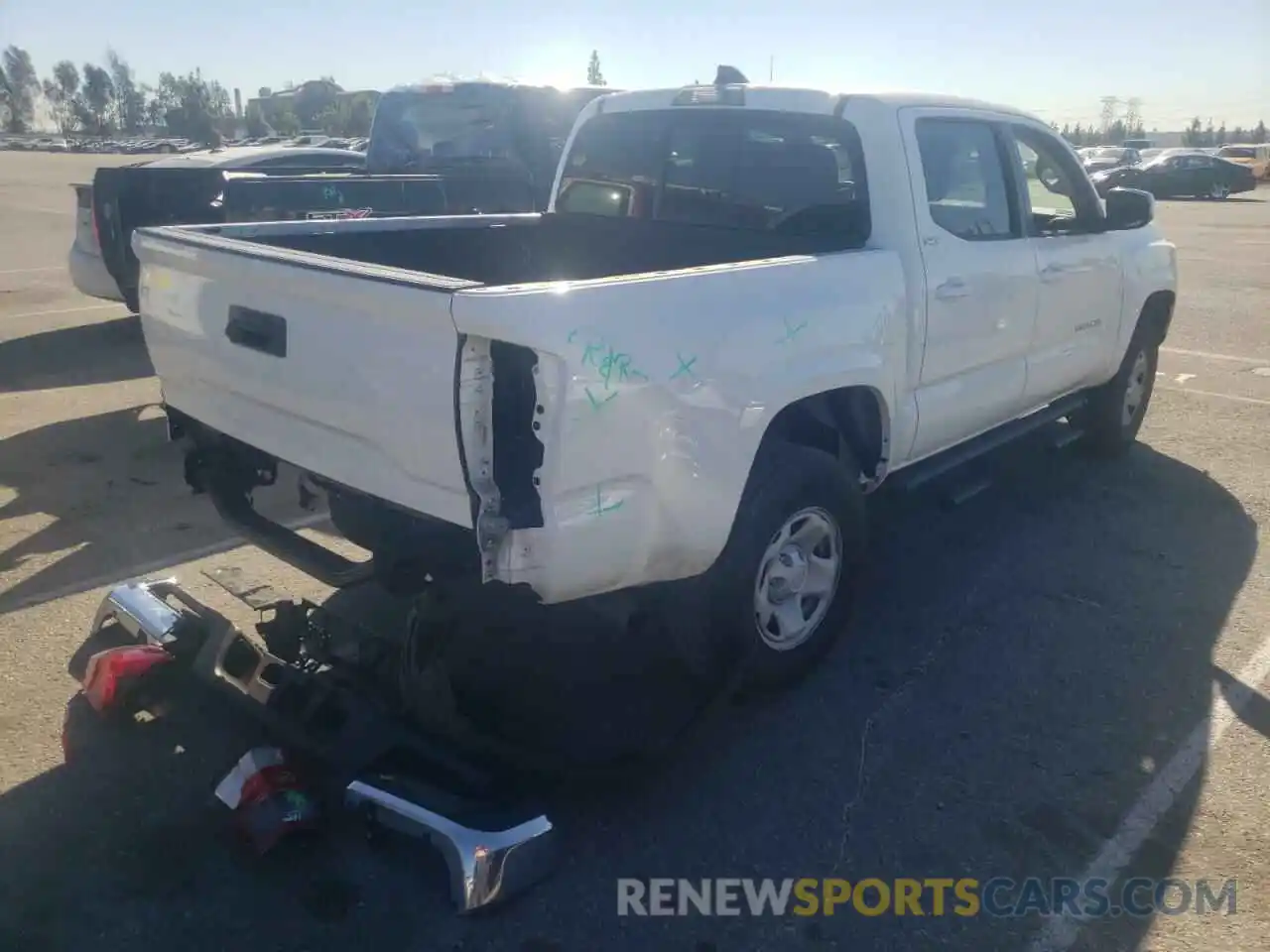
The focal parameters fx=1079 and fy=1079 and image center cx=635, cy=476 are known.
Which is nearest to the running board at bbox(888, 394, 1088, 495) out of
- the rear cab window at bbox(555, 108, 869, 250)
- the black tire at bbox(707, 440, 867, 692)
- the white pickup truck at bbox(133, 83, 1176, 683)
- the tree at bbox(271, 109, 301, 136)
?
the white pickup truck at bbox(133, 83, 1176, 683)

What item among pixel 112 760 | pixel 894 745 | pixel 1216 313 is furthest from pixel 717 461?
pixel 1216 313

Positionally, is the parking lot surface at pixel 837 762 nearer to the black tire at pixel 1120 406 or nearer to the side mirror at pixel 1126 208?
the black tire at pixel 1120 406

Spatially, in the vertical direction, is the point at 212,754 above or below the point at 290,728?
below

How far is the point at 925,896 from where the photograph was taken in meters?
2.84

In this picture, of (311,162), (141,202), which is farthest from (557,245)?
(311,162)

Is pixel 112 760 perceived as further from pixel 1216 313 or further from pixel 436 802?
pixel 1216 313

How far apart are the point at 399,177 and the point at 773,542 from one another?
6139mm

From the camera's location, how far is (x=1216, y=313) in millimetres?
11555

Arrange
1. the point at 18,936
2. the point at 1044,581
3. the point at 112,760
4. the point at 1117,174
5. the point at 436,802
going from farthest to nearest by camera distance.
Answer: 1. the point at 1117,174
2. the point at 1044,581
3. the point at 112,760
4. the point at 436,802
5. the point at 18,936

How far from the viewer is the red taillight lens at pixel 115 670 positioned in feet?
10.9

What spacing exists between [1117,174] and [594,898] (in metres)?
32.9

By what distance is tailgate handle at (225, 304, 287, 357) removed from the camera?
306 centimetres

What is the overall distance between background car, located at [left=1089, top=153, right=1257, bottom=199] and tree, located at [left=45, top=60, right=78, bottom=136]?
109377 mm

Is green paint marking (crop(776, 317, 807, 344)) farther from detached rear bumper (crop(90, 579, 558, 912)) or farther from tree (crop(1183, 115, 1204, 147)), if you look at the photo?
tree (crop(1183, 115, 1204, 147))
